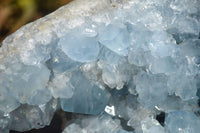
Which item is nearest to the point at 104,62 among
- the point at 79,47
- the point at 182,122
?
the point at 79,47

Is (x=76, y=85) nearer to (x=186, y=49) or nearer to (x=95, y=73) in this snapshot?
(x=95, y=73)

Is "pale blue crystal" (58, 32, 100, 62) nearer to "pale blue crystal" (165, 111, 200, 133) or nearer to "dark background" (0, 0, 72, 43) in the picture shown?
"pale blue crystal" (165, 111, 200, 133)

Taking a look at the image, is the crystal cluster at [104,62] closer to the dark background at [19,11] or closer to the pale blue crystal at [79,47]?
the pale blue crystal at [79,47]

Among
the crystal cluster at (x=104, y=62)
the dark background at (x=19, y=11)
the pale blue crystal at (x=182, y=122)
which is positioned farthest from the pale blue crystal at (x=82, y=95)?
the dark background at (x=19, y=11)

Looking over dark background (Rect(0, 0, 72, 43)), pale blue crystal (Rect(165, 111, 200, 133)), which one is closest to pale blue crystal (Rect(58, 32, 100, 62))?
pale blue crystal (Rect(165, 111, 200, 133))

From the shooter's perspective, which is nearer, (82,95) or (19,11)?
(82,95)

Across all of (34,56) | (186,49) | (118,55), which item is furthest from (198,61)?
(34,56)

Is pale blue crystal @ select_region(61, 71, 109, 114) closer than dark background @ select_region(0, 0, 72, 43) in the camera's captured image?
Yes

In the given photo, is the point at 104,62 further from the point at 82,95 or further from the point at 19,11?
the point at 19,11
